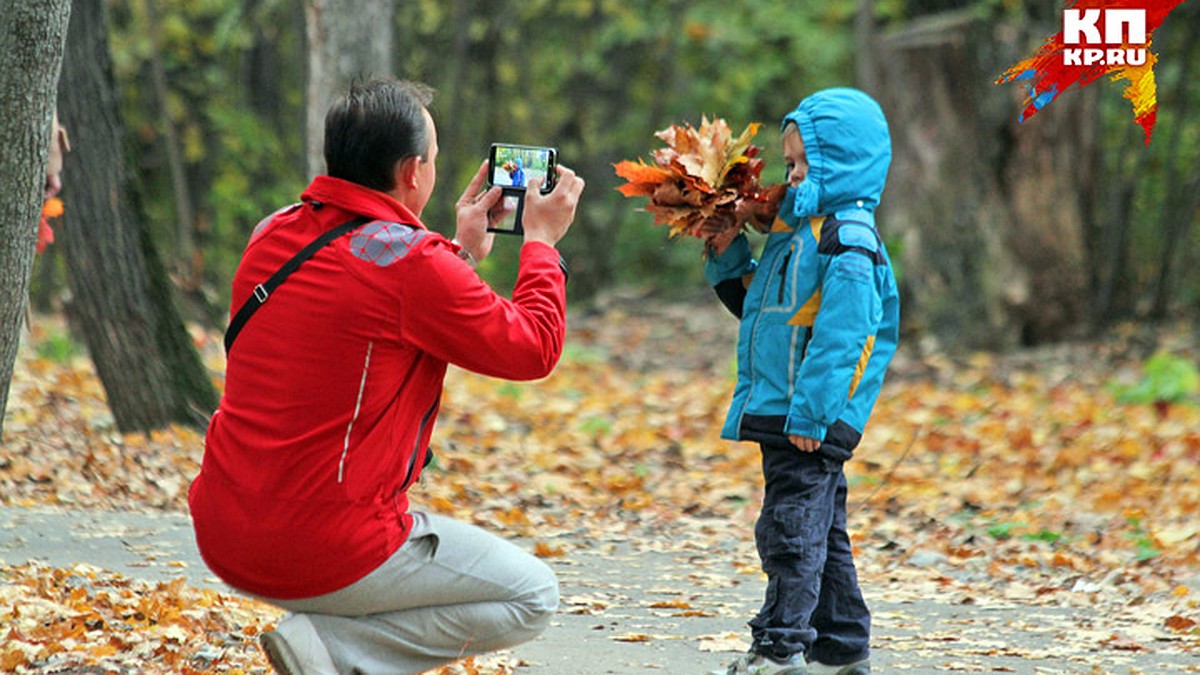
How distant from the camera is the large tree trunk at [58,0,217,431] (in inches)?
337

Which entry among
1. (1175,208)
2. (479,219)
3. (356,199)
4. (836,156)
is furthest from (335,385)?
(1175,208)

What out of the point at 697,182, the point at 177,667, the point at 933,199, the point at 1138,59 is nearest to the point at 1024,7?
the point at 933,199

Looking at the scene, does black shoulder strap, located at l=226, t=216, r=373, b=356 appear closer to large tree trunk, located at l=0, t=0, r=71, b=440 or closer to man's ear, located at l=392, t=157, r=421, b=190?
man's ear, located at l=392, t=157, r=421, b=190

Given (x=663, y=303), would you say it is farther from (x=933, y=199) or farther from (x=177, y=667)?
(x=177, y=667)

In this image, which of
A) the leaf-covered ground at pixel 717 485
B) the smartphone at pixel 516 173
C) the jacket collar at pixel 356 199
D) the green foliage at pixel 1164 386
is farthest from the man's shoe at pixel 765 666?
the green foliage at pixel 1164 386

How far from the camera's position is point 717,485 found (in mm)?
9297

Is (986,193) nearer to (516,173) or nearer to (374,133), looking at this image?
(516,173)

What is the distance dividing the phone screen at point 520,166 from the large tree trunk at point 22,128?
5.31 feet

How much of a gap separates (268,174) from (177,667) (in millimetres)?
15193

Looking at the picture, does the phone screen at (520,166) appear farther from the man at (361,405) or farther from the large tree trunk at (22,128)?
the large tree trunk at (22,128)

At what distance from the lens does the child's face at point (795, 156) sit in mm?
5019

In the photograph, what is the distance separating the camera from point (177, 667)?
187 inches

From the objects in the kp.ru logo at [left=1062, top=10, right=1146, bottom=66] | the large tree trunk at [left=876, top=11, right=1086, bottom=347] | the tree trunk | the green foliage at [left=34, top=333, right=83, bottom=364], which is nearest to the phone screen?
the kp.ru logo at [left=1062, top=10, right=1146, bottom=66]

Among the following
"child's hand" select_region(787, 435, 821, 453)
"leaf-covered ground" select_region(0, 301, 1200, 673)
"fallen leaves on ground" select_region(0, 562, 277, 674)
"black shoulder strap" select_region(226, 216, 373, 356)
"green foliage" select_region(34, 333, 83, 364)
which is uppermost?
"black shoulder strap" select_region(226, 216, 373, 356)
